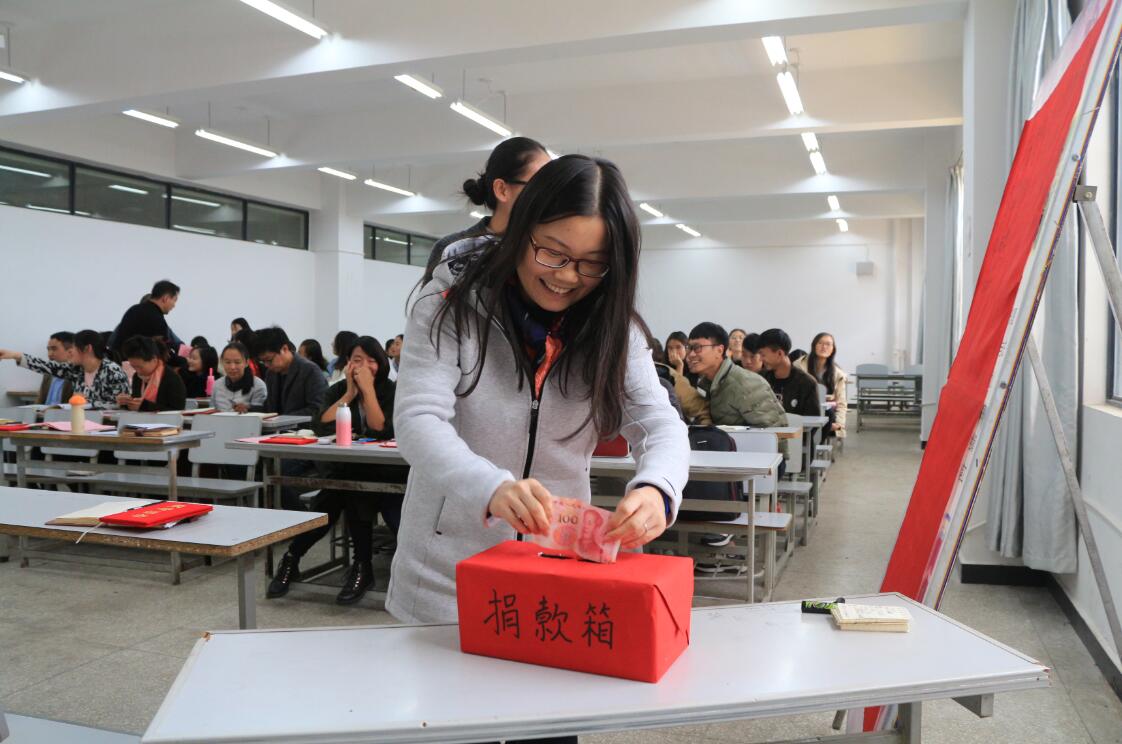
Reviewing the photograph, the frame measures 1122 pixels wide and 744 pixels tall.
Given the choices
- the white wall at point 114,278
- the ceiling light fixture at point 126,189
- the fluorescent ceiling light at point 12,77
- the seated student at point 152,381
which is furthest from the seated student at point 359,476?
the ceiling light fixture at point 126,189

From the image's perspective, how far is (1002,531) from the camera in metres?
3.65

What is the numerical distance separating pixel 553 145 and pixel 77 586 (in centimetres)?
606

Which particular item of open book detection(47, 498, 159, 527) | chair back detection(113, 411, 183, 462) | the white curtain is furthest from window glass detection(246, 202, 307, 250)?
the white curtain

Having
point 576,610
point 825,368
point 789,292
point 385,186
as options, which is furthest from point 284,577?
point 789,292

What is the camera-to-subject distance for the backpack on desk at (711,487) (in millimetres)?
3596

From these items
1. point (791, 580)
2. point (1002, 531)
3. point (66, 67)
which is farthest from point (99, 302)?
point (1002, 531)

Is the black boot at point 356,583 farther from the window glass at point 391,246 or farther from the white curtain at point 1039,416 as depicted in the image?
the window glass at point 391,246

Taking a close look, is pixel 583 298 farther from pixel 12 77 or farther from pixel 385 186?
pixel 385 186

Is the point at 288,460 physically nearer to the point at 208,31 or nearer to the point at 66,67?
the point at 208,31

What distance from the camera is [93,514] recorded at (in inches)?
87.7

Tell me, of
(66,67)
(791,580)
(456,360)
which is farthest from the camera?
(66,67)

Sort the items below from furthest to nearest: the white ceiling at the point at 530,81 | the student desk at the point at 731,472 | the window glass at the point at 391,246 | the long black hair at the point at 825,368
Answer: the window glass at the point at 391,246 → the long black hair at the point at 825,368 → the white ceiling at the point at 530,81 → the student desk at the point at 731,472

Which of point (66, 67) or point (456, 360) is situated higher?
point (66, 67)

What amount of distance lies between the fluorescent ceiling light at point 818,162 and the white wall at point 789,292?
4.79 metres
